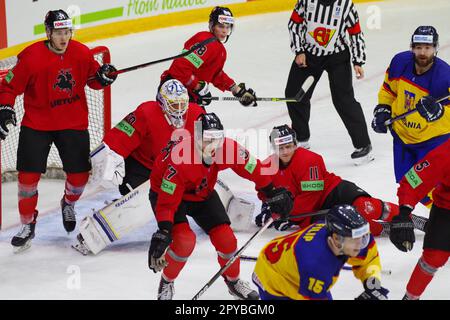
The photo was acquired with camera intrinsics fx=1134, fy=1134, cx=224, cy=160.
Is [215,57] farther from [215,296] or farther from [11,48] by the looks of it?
[11,48]

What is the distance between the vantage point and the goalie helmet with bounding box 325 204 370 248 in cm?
408

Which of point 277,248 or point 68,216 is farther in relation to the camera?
point 68,216

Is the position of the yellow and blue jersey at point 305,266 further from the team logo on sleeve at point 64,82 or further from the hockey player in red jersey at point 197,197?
the team logo on sleeve at point 64,82

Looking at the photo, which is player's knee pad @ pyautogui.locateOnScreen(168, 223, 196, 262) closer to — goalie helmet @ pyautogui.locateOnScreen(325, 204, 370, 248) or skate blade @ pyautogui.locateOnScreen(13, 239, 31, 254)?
goalie helmet @ pyautogui.locateOnScreen(325, 204, 370, 248)

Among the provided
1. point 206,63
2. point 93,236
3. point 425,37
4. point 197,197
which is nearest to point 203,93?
point 206,63

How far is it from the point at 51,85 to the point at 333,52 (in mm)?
2117

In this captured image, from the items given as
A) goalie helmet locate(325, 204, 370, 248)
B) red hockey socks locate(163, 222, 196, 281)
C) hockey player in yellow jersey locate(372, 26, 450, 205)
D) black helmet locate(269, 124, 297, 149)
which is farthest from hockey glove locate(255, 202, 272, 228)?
goalie helmet locate(325, 204, 370, 248)

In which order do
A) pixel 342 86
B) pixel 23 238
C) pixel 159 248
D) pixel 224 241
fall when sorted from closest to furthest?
pixel 159 248 → pixel 224 241 → pixel 23 238 → pixel 342 86

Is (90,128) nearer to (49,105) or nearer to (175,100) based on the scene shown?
(49,105)

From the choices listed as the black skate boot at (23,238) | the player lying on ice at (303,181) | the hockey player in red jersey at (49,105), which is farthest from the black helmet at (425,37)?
the black skate boot at (23,238)

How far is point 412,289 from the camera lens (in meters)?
4.80

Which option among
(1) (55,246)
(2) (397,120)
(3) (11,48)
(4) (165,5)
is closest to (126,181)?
(1) (55,246)

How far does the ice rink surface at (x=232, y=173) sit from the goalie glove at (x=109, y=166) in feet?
0.98

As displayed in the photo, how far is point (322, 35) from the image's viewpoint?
7.11 m
